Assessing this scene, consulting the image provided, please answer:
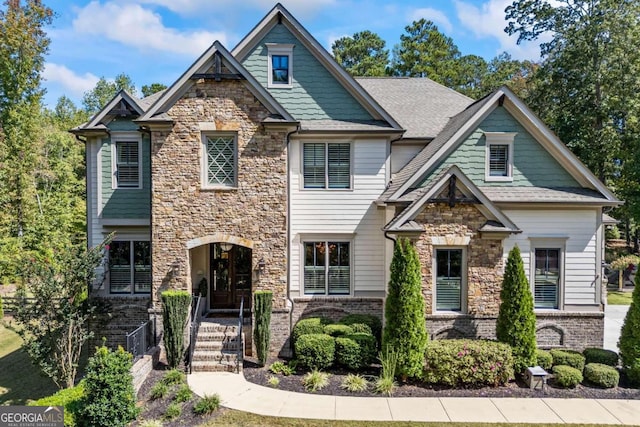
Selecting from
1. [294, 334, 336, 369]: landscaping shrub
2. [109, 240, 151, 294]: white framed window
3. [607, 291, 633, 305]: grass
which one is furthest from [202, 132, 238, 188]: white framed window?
[607, 291, 633, 305]: grass

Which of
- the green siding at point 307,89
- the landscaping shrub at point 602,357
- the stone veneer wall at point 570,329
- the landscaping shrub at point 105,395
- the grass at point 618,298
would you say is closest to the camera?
the landscaping shrub at point 105,395

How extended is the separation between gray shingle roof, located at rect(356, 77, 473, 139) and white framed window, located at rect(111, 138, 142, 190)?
9802mm

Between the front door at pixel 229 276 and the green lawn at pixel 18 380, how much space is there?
569cm

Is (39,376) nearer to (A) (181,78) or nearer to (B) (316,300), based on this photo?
(B) (316,300)

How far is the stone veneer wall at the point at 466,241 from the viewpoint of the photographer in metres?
11.2

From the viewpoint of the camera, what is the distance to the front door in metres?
13.7

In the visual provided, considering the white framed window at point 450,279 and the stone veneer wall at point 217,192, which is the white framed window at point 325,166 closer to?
the stone veneer wall at point 217,192

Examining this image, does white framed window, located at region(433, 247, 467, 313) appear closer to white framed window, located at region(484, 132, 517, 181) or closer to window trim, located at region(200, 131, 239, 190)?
white framed window, located at region(484, 132, 517, 181)

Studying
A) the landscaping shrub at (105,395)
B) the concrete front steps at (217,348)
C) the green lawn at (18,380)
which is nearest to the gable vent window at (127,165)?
the green lawn at (18,380)

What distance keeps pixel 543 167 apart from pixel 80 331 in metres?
15.7

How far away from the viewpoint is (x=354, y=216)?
1301 cm

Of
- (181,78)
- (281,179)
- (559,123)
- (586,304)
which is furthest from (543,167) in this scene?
(559,123)

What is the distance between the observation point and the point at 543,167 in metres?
12.6

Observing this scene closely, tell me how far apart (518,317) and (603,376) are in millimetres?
2534
